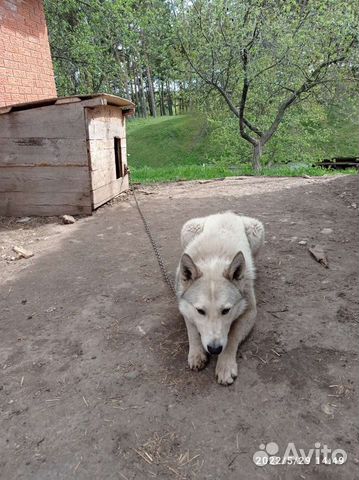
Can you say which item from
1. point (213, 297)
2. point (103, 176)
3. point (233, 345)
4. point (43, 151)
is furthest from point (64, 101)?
point (233, 345)

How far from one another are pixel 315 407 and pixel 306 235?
351 cm

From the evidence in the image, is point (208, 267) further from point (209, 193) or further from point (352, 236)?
point (209, 193)

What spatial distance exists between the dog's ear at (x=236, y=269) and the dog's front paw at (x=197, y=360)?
2.21 feet

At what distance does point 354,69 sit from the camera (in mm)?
12695

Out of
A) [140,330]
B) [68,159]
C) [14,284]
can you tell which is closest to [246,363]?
[140,330]

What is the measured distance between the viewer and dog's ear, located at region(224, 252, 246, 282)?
2859 mm

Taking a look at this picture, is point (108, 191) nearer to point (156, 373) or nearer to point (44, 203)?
point (44, 203)

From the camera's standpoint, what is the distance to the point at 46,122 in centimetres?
658

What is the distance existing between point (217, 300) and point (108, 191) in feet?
19.0

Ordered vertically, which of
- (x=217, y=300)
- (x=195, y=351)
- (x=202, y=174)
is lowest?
(x=195, y=351)

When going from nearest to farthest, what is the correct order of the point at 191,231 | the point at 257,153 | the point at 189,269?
the point at 189,269 < the point at 191,231 < the point at 257,153

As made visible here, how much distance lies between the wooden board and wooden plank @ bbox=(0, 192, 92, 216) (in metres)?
0.08

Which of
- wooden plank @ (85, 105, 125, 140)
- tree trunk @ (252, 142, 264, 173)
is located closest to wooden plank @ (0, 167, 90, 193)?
wooden plank @ (85, 105, 125, 140)

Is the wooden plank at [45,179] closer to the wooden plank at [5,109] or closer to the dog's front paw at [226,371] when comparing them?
the wooden plank at [5,109]
